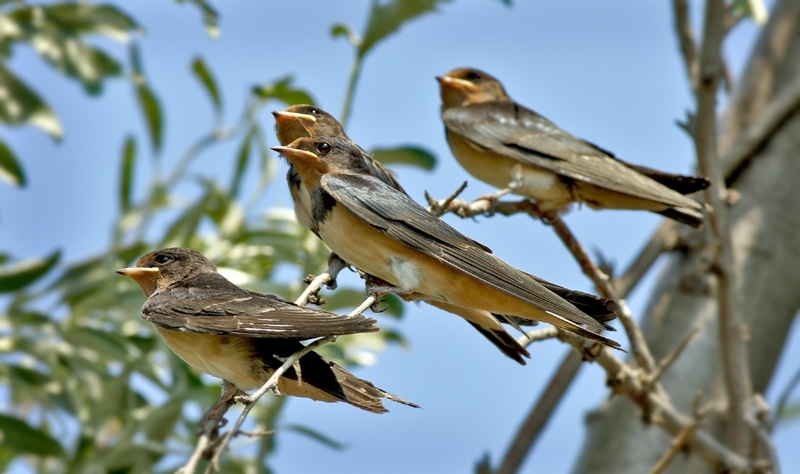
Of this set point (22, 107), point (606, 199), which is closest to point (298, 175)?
point (606, 199)

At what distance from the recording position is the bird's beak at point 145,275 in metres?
3.87

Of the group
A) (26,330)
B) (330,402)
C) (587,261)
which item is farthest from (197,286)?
(26,330)

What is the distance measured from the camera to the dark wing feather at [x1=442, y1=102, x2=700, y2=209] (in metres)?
4.57

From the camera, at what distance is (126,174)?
5695 millimetres

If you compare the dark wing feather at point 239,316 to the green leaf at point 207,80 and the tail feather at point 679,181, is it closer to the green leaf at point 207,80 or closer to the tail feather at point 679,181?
the tail feather at point 679,181

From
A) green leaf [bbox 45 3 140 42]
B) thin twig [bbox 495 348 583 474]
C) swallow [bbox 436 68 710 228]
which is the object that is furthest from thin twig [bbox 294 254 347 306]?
green leaf [bbox 45 3 140 42]

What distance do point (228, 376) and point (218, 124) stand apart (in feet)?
8.63

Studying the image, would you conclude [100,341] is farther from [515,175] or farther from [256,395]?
[256,395]

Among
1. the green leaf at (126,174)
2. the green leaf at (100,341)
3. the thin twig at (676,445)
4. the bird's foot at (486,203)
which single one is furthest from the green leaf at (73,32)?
the thin twig at (676,445)

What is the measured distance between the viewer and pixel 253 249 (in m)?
5.23

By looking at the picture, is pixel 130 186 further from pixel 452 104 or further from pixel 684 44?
pixel 684 44

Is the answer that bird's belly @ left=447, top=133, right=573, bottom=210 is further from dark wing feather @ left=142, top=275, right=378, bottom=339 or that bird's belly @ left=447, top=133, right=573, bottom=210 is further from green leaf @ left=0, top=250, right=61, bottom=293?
green leaf @ left=0, top=250, right=61, bottom=293

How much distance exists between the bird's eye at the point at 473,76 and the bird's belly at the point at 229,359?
10.1ft

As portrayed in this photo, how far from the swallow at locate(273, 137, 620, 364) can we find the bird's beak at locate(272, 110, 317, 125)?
0.81 m
